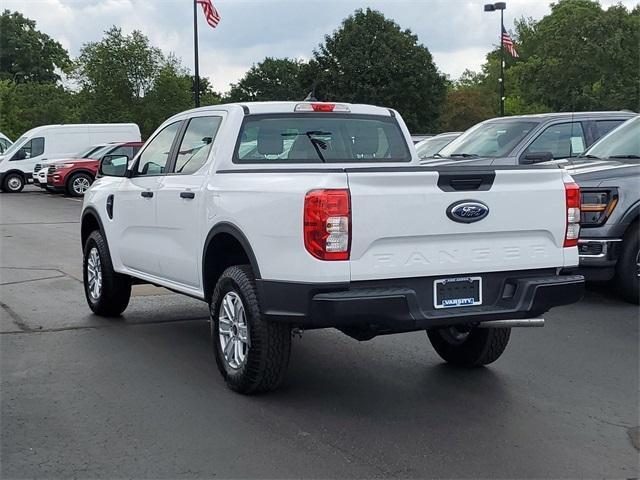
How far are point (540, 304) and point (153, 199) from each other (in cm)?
316

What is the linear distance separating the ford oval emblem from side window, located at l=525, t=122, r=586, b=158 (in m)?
6.02

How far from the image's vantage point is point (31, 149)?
29891 millimetres

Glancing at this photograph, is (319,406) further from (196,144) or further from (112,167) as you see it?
(112,167)

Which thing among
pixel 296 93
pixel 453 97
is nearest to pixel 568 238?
pixel 453 97

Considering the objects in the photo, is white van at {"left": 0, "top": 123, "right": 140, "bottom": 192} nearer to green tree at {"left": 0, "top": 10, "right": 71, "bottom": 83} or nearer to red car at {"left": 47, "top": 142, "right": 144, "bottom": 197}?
red car at {"left": 47, "top": 142, "right": 144, "bottom": 197}

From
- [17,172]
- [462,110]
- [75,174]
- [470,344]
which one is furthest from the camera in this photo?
[462,110]

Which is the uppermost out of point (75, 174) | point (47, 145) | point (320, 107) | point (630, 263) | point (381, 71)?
point (381, 71)

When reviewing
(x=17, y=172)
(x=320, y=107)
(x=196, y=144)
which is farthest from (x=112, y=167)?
(x=17, y=172)

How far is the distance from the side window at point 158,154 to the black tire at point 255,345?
1808 millimetres

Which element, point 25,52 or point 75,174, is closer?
point 75,174

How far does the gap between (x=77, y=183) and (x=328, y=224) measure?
75.5ft

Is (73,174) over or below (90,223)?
over

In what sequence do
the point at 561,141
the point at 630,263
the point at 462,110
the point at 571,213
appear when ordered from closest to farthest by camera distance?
the point at 571,213 → the point at 630,263 → the point at 561,141 → the point at 462,110

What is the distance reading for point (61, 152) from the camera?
3034cm
